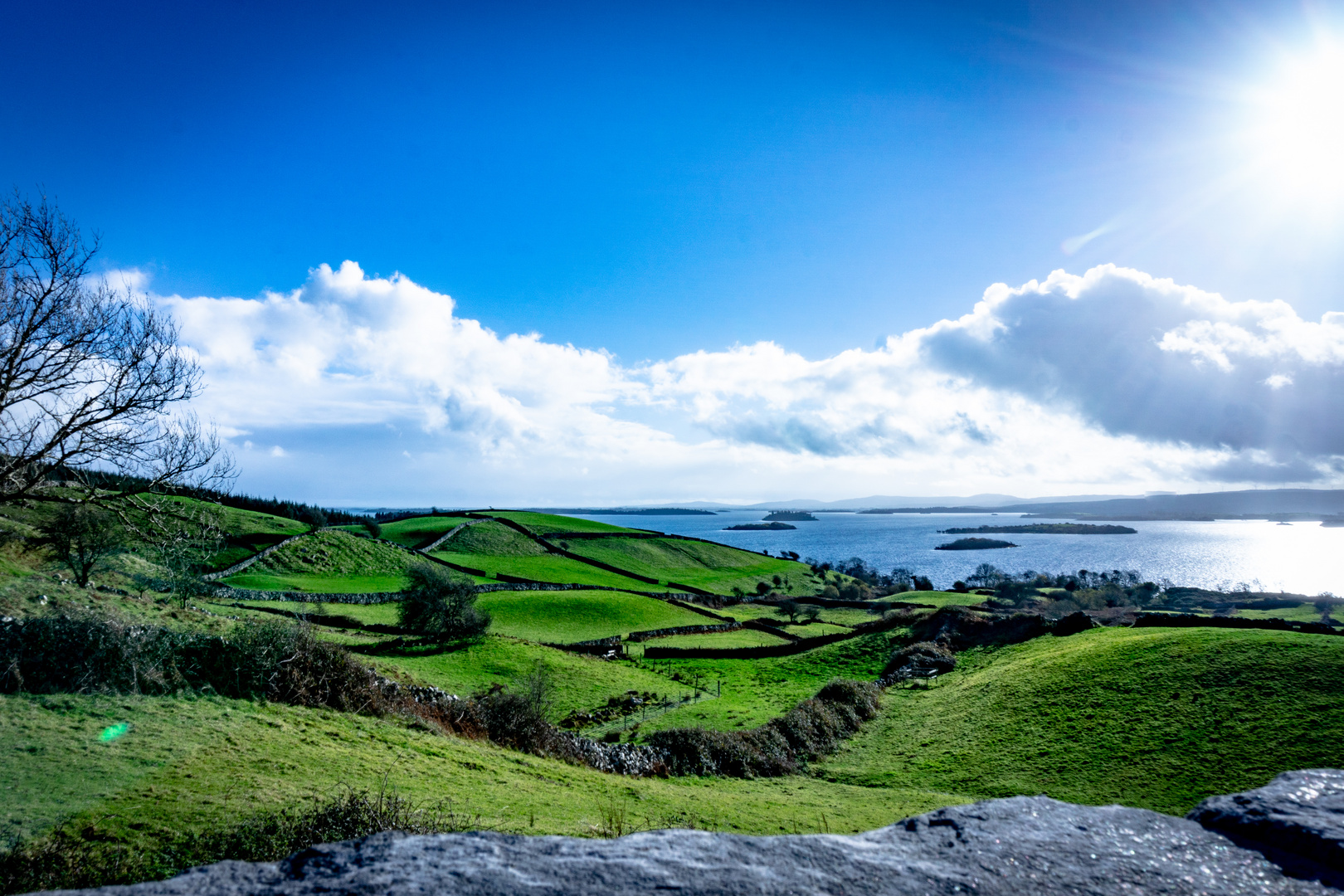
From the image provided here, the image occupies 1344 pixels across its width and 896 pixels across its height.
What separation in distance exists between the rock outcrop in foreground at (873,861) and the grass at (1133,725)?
1573 centimetres

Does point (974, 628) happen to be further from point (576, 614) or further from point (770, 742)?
point (576, 614)

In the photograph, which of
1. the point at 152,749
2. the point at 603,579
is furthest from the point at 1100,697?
the point at 603,579

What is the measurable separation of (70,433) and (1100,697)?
32879 mm

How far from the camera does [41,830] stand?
734 centimetres

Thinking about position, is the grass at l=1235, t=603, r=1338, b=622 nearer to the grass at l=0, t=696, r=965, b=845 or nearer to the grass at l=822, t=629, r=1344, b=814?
the grass at l=822, t=629, r=1344, b=814

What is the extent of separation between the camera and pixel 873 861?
11.0 feet

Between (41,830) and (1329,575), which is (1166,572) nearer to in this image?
(1329,575)

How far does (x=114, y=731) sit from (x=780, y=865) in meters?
13.4

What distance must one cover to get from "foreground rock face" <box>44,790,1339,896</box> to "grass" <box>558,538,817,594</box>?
282 feet

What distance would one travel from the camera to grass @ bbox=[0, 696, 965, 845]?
8516 mm

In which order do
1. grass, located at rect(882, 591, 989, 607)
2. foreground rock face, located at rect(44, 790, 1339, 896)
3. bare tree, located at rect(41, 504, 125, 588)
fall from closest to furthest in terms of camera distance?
1. foreground rock face, located at rect(44, 790, 1339, 896)
2. bare tree, located at rect(41, 504, 125, 588)
3. grass, located at rect(882, 591, 989, 607)

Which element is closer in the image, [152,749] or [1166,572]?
[152,749]

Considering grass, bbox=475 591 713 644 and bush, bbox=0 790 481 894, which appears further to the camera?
grass, bbox=475 591 713 644

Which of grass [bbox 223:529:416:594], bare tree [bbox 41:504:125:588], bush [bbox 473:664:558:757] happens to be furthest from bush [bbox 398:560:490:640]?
bush [bbox 473:664:558:757]
